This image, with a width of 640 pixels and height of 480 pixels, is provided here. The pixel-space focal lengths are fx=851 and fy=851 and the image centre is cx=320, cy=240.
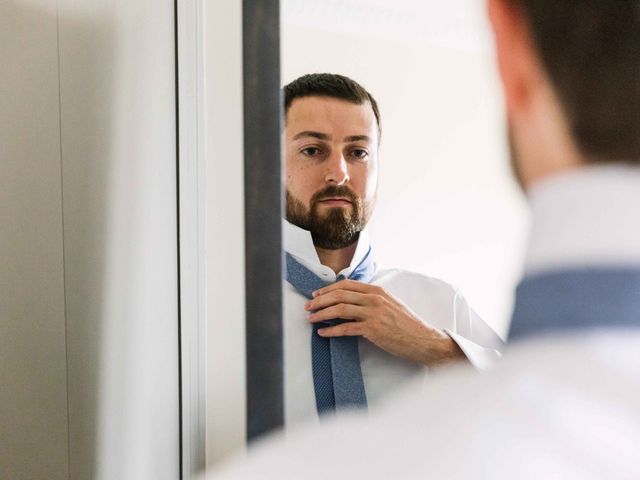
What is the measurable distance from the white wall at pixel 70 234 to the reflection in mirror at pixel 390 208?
296mm

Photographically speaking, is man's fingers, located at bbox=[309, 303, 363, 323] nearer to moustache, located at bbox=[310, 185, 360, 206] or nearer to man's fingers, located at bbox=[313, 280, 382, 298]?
man's fingers, located at bbox=[313, 280, 382, 298]

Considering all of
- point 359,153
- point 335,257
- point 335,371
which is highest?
point 359,153

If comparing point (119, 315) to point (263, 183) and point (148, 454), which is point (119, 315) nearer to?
point (148, 454)

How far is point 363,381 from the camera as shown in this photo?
0.89 meters

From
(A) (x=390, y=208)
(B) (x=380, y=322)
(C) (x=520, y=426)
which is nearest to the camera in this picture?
(C) (x=520, y=426)

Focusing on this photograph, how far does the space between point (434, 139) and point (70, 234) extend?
2.04 feet

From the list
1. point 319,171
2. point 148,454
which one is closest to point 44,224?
point 148,454

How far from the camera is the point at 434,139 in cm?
100

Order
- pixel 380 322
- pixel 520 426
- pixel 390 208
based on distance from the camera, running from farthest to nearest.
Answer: pixel 390 208
pixel 380 322
pixel 520 426

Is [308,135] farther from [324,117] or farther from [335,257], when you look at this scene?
[335,257]

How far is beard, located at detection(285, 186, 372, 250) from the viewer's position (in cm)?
94

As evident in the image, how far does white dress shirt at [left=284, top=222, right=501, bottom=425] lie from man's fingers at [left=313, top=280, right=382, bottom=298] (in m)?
0.01

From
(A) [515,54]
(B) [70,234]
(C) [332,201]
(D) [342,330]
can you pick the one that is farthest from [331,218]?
(A) [515,54]

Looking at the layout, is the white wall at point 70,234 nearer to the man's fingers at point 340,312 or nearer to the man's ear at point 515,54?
the man's fingers at point 340,312
